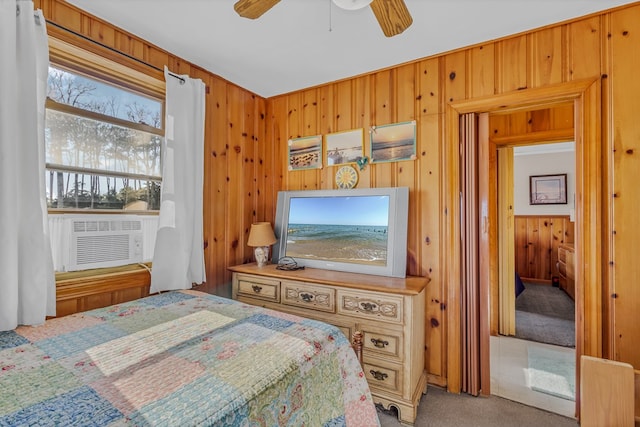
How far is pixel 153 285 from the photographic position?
2115mm

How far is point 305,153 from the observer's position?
115 inches

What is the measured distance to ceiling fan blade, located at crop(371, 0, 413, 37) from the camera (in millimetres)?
1349

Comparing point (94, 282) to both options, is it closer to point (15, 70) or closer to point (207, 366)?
point (15, 70)

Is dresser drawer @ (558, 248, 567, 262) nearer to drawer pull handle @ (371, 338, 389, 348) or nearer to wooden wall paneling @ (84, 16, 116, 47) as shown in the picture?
drawer pull handle @ (371, 338, 389, 348)

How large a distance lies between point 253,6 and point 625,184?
7.38 feet

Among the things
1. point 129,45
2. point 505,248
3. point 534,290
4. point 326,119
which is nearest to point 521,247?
point 534,290

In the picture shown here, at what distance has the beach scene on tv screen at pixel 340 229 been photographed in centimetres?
233

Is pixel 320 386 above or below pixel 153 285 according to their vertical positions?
below

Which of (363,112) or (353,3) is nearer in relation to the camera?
(353,3)

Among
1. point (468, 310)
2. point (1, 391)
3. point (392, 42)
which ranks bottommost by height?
point (468, 310)

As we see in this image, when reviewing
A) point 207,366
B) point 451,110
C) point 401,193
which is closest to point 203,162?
point 401,193

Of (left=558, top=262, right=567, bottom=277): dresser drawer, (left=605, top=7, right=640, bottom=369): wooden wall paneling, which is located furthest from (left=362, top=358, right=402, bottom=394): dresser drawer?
(left=558, top=262, right=567, bottom=277): dresser drawer

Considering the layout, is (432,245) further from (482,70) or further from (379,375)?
(482,70)

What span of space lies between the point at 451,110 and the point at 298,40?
122 centimetres
